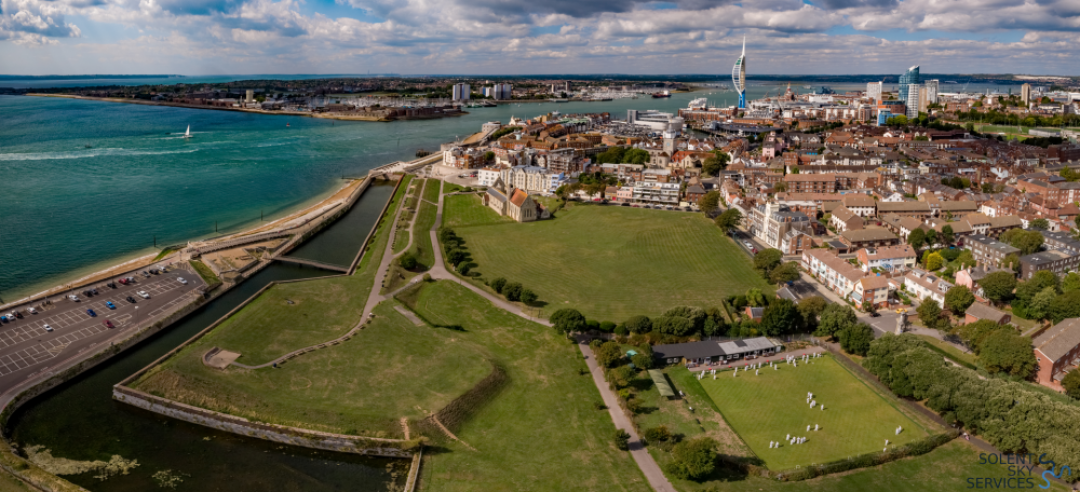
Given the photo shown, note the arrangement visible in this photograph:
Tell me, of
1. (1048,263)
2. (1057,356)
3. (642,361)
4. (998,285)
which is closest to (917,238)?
(1048,263)

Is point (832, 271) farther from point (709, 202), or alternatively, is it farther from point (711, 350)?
point (709, 202)

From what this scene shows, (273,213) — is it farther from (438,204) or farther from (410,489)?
(410,489)

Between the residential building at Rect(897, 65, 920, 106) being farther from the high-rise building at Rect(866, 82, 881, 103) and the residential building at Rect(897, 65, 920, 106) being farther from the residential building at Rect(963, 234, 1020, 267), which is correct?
the residential building at Rect(963, 234, 1020, 267)

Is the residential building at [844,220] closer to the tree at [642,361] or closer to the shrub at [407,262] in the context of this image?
the tree at [642,361]

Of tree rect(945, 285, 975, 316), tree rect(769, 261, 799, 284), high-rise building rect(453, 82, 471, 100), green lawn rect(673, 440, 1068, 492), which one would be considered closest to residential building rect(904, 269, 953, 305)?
tree rect(945, 285, 975, 316)

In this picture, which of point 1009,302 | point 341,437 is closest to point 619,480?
point 341,437

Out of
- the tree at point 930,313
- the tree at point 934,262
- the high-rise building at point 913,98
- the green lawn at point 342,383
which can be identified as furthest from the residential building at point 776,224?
the high-rise building at point 913,98

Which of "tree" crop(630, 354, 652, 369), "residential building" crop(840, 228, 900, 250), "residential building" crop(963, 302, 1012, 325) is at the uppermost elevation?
"residential building" crop(840, 228, 900, 250)
